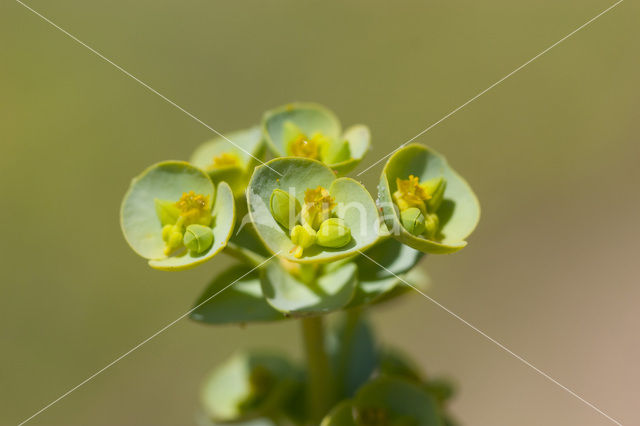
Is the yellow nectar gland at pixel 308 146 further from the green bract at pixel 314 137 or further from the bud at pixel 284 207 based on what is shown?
the bud at pixel 284 207

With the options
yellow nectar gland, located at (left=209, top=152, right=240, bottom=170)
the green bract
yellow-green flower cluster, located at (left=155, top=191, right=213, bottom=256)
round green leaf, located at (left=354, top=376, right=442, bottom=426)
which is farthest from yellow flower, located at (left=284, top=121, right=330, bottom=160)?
round green leaf, located at (left=354, top=376, right=442, bottom=426)

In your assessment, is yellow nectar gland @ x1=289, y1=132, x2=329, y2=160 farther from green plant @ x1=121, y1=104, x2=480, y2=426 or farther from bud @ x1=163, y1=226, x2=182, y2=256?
bud @ x1=163, y1=226, x2=182, y2=256

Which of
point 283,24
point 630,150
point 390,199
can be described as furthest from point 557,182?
point 390,199

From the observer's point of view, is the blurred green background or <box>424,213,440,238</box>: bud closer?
<box>424,213,440,238</box>: bud

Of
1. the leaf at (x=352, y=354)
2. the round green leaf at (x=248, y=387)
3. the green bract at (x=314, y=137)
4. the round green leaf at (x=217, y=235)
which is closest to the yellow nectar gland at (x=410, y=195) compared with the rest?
the green bract at (x=314, y=137)

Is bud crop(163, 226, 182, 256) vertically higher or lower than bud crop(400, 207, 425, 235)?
lower

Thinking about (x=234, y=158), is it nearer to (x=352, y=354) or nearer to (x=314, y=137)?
(x=314, y=137)
